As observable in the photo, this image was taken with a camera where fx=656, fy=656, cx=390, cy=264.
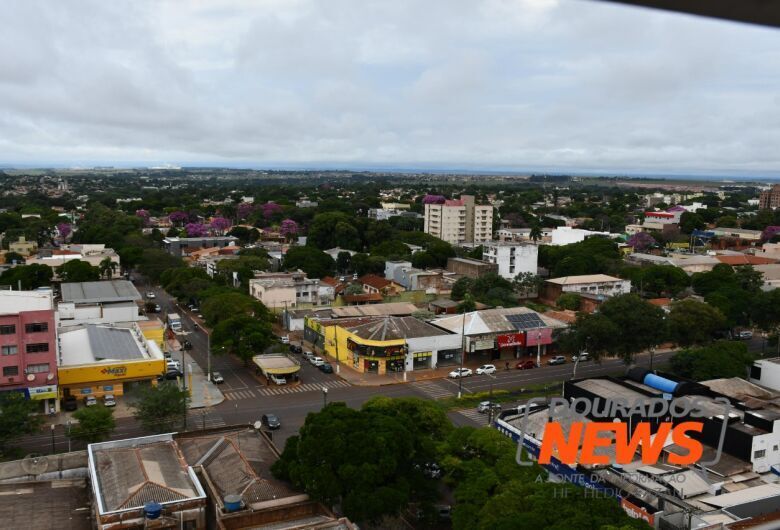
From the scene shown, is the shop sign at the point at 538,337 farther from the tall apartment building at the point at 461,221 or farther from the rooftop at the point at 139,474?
the tall apartment building at the point at 461,221

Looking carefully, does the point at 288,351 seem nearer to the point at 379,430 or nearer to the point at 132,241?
the point at 379,430

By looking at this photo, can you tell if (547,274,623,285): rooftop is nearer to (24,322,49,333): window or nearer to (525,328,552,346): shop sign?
(525,328,552,346): shop sign

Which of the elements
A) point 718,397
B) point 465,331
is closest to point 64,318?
point 465,331

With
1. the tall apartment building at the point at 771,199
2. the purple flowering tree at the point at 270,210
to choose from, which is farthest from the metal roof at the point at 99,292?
the tall apartment building at the point at 771,199

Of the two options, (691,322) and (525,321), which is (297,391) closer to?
(525,321)

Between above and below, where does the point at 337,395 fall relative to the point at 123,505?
below

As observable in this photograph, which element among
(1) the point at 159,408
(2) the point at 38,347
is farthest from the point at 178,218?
(1) the point at 159,408
